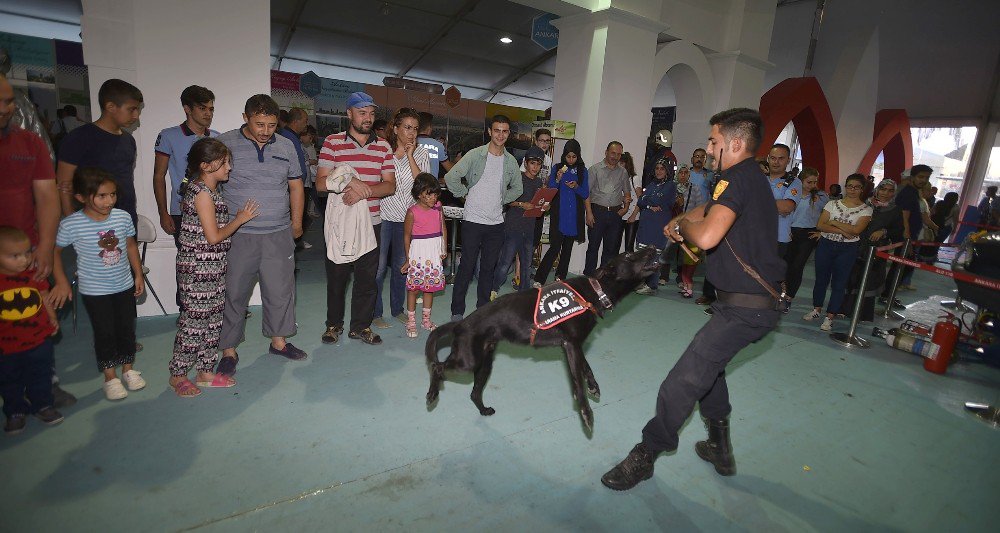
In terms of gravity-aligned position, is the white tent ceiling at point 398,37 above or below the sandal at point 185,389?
above

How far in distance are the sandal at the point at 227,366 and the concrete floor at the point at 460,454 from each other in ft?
0.26

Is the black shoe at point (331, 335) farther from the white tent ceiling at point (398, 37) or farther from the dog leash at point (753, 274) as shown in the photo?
the white tent ceiling at point (398, 37)

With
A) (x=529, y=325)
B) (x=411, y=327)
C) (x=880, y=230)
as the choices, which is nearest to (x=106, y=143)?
(x=411, y=327)

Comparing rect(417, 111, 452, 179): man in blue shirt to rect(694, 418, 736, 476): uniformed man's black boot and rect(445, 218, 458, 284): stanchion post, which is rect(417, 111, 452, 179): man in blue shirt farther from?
rect(694, 418, 736, 476): uniformed man's black boot

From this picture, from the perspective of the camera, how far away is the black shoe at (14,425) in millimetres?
2467

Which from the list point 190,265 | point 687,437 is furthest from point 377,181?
point 687,437

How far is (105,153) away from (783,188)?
6.65 meters

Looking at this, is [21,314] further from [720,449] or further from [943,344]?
[943,344]

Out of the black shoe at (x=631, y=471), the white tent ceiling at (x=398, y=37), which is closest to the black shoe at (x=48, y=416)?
the black shoe at (x=631, y=471)

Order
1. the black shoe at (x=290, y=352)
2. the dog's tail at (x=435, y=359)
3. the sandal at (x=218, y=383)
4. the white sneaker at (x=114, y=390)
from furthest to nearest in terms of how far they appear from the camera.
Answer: the black shoe at (x=290, y=352)
the sandal at (x=218, y=383)
the white sneaker at (x=114, y=390)
the dog's tail at (x=435, y=359)

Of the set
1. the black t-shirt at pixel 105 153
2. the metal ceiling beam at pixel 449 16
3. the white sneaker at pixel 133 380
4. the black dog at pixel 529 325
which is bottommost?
the white sneaker at pixel 133 380

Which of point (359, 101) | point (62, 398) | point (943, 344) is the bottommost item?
point (62, 398)

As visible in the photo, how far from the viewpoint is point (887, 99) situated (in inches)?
629

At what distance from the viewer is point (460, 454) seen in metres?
2.61
